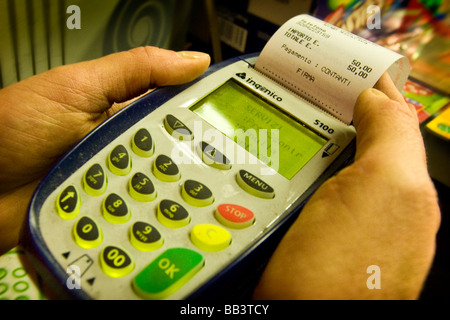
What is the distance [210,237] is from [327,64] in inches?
12.0

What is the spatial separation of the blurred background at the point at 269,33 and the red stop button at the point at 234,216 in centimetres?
45

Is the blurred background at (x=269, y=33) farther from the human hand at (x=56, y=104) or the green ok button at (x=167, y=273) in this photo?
the green ok button at (x=167, y=273)

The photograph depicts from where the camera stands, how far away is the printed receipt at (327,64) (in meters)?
0.56

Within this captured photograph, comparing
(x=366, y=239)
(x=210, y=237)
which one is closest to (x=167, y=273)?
(x=210, y=237)

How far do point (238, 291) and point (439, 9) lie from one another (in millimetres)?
668

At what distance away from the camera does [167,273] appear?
0.43 m

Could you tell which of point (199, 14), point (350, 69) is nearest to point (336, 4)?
point (350, 69)

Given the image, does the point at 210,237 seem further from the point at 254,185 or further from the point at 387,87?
the point at 387,87

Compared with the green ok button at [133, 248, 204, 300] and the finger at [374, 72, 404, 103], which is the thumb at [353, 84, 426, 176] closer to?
the finger at [374, 72, 404, 103]

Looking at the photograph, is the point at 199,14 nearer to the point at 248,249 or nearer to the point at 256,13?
the point at 256,13

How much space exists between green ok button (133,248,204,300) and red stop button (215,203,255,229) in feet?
0.18

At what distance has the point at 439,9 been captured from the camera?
30.5 inches

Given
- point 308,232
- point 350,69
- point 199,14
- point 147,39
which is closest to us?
point 308,232

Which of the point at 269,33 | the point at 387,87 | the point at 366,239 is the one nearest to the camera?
the point at 366,239
